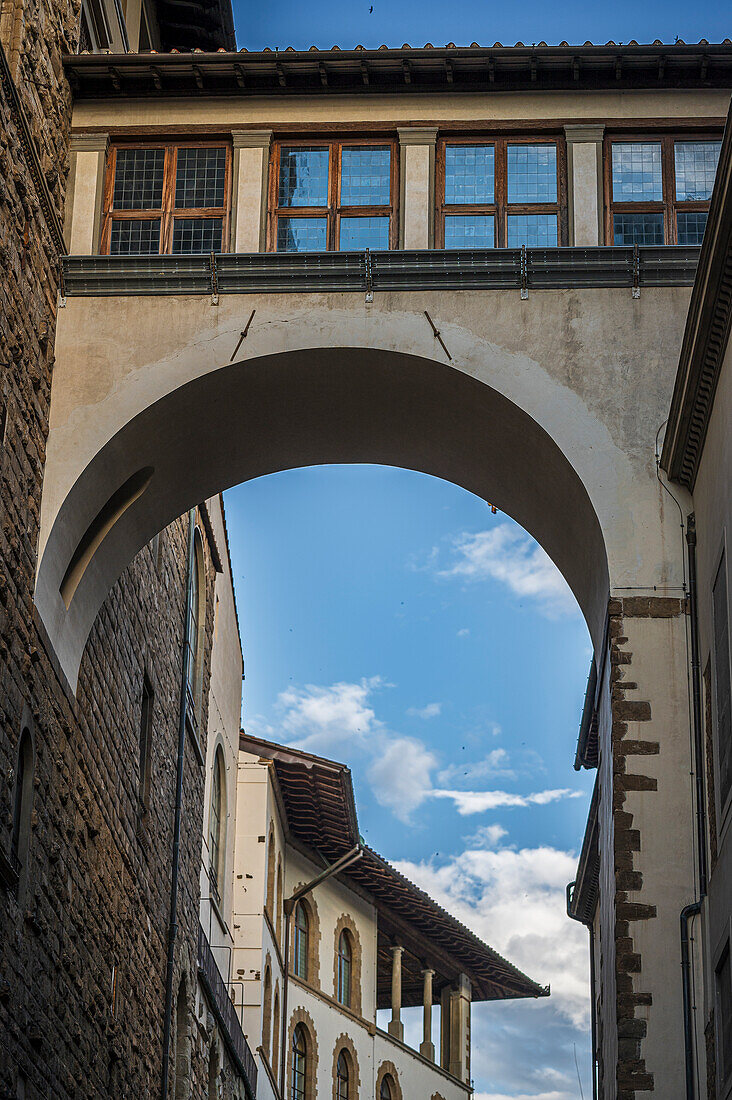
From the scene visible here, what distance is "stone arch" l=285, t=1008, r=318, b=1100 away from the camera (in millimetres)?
33000

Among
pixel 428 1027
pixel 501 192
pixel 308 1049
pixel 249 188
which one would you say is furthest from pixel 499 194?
pixel 428 1027

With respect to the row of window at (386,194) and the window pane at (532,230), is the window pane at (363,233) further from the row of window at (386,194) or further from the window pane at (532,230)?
the window pane at (532,230)

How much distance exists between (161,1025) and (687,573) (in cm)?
888

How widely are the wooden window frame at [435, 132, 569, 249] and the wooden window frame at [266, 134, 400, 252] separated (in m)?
0.41

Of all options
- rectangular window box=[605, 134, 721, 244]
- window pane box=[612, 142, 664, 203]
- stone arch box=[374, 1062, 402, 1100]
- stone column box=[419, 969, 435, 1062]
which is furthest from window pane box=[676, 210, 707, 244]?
stone column box=[419, 969, 435, 1062]

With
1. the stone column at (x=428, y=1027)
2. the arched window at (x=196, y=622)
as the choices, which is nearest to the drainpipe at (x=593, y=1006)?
the stone column at (x=428, y=1027)

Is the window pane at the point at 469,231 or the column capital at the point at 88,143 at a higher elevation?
the column capital at the point at 88,143

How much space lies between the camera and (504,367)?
1575cm

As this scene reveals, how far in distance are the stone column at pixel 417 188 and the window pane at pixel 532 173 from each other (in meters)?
0.75

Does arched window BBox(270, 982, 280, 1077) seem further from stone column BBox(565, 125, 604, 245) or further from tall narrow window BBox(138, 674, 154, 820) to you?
stone column BBox(565, 125, 604, 245)

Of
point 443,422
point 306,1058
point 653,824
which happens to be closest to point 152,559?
point 443,422

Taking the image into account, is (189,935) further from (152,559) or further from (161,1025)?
(152,559)

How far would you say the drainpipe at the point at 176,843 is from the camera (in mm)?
20250

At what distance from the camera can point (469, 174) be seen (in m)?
16.9
